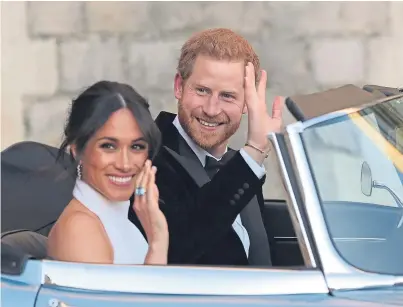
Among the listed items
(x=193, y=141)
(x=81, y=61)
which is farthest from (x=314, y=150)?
(x=81, y=61)

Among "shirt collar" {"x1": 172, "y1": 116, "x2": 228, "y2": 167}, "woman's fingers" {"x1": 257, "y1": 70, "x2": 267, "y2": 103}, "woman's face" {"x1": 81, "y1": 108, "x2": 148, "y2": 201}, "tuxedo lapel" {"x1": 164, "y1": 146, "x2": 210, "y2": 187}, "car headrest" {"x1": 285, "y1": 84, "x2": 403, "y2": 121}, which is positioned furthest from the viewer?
"shirt collar" {"x1": 172, "y1": 116, "x2": 228, "y2": 167}

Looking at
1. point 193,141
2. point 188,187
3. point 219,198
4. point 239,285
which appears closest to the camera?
point 239,285

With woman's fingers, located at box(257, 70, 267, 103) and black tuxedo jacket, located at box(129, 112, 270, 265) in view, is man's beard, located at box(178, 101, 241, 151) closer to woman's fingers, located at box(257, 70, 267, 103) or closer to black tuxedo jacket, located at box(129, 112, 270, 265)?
black tuxedo jacket, located at box(129, 112, 270, 265)

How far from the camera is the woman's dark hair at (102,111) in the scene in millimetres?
2244

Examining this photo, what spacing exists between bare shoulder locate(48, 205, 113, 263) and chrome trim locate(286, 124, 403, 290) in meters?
0.55

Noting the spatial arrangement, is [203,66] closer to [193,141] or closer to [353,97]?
[193,141]

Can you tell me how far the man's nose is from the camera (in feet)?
8.41

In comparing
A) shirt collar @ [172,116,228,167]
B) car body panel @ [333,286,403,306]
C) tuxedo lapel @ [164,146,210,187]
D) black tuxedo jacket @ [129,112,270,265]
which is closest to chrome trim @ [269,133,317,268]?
car body panel @ [333,286,403,306]

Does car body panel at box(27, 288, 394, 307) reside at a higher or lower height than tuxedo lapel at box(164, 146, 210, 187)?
lower

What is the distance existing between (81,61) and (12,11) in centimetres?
53

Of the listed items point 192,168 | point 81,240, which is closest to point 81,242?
point 81,240

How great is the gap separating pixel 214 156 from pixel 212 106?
0.22 meters

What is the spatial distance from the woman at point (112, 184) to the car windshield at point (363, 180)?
48 cm

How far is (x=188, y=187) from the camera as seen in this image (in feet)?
8.09
